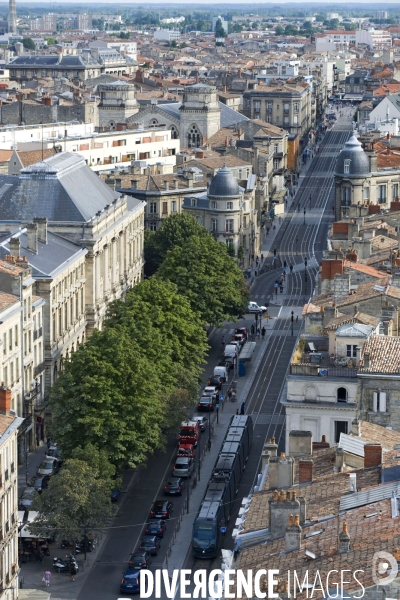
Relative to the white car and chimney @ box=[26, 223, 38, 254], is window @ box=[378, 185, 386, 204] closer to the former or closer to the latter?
the white car

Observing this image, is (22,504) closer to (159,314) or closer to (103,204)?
(159,314)

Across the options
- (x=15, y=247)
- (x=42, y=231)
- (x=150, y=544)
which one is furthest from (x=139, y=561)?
(x=42, y=231)

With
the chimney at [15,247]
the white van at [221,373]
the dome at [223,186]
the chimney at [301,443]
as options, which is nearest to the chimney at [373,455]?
the chimney at [301,443]

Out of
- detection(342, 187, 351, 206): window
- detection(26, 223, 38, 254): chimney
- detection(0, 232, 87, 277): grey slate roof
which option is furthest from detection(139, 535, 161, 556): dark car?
detection(342, 187, 351, 206): window

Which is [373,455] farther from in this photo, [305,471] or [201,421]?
[201,421]

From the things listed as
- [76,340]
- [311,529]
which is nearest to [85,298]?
[76,340]
